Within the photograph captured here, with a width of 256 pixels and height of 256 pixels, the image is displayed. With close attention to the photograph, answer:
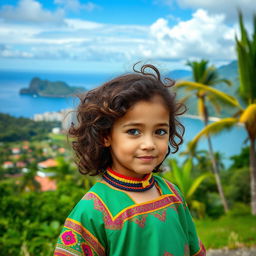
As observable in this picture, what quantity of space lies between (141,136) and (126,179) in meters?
0.19

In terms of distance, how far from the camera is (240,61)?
11.6 m

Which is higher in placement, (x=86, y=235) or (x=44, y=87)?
(x=44, y=87)

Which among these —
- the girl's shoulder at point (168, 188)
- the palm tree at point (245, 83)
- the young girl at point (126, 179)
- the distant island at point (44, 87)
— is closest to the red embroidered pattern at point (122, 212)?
the young girl at point (126, 179)

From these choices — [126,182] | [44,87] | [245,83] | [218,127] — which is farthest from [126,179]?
[44,87]

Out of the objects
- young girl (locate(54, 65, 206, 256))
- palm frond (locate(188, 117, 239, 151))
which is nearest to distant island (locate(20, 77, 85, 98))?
palm frond (locate(188, 117, 239, 151))

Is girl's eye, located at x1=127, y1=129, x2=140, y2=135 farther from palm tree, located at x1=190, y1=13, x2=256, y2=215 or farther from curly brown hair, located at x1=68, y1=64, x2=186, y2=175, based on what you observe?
palm tree, located at x1=190, y1=13, x2=256, y2=215

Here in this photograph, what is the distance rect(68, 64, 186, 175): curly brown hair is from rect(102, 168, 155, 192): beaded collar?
0.10m

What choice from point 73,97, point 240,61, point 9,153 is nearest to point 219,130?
point 240,61

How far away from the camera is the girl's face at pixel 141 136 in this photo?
141cm

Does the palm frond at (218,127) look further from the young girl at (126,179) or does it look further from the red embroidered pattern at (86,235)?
the red embroidered pattern at (86,235)

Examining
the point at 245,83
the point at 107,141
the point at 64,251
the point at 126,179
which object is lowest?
the point at 64,251

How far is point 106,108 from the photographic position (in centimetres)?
145

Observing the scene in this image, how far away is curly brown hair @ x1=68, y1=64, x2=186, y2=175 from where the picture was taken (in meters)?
1.44

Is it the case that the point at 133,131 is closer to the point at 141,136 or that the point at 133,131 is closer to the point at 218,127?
the point at 141,136
